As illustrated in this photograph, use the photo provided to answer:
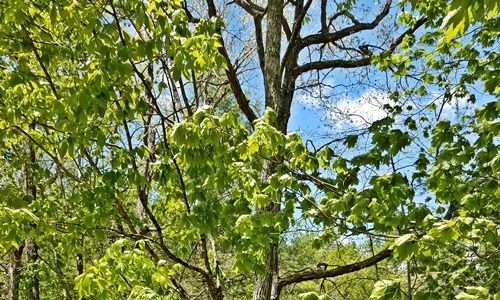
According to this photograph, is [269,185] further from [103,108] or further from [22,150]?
[22,150]

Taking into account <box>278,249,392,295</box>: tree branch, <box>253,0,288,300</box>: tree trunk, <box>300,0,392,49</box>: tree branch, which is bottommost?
<box>278,249,392,295</box>: tree branch

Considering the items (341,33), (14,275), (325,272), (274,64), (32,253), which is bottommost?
(325,272)

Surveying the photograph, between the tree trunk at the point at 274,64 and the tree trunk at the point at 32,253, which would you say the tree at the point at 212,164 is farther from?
the tree trunk at the point at 32,253

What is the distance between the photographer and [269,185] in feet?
10.7

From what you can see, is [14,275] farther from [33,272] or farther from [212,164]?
[212,164]

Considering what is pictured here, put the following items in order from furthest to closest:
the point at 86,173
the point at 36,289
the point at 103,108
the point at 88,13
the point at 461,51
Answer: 1. the point at 36,289
2. the point at 461,51
3. the point at 86,173
4. the point at 88,13
5. the point at 103,108

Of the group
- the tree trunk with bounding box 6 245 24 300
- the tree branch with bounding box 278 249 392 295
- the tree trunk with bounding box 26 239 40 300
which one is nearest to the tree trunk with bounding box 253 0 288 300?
the tree branch with bounding box 278 249 392 295

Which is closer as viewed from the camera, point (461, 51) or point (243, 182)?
point (243, 182)

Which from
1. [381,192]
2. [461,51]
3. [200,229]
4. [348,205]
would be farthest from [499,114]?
[200,229]

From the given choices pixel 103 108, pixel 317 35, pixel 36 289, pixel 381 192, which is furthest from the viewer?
pixel 36 289

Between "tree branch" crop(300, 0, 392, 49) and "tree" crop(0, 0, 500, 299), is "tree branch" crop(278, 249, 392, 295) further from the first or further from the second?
"tree branch" crop(300, 0, 392, 49)

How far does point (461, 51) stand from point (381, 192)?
2577mm

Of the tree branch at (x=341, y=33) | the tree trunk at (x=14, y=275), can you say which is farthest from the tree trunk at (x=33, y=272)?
the tree branch at (x=341, y=33)

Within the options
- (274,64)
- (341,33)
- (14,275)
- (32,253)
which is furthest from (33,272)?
(341,33)
